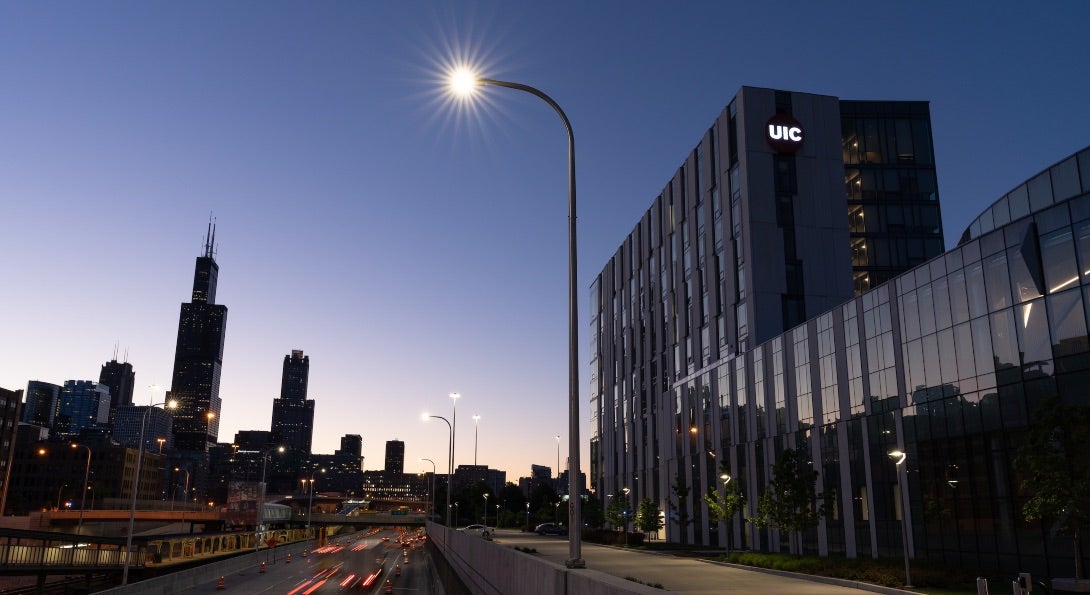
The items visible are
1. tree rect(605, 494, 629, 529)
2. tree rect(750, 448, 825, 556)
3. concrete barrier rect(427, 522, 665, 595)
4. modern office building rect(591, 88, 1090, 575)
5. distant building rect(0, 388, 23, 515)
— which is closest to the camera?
concrete barrier rect(427, 522, 665, 595)

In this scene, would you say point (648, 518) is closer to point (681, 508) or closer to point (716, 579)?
point (681, 508)

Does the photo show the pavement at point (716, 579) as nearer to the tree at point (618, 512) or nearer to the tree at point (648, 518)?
the tree at point (648, 518)

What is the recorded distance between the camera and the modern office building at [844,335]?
34094 mm

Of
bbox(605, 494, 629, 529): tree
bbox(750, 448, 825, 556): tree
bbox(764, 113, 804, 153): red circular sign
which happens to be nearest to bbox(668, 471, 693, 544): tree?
bbox(605, 494, 629, 529): tree

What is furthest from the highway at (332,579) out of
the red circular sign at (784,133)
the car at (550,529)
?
the red circular sign at (784,133)

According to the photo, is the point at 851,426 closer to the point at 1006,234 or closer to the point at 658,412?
the point at 1006,234

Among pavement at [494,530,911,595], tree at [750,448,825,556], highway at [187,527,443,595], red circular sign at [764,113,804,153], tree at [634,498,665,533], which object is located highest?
red circular sign at [764,113,804,153]

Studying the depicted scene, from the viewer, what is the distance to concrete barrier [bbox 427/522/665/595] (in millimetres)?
11846

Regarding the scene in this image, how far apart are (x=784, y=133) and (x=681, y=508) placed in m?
36.8

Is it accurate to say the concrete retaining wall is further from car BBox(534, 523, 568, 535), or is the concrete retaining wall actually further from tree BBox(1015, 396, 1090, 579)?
car BBox(534, 523, 568, 535)

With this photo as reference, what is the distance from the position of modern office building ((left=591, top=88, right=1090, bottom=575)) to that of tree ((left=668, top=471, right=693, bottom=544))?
14.1 inches

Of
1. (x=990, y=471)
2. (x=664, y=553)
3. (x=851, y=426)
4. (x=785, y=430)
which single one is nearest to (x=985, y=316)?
(x=990, y=471)

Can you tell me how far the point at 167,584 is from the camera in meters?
37.2

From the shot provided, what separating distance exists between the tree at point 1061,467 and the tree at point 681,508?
46015 mm
